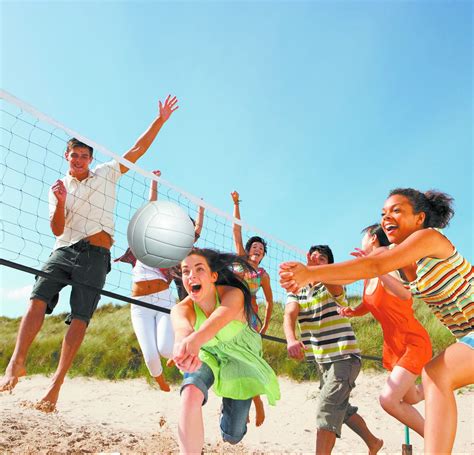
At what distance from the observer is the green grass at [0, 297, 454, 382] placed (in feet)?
34.0

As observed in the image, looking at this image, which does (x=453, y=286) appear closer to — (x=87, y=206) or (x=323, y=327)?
(x=323, y=327)

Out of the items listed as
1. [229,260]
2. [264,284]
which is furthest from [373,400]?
[229,260]

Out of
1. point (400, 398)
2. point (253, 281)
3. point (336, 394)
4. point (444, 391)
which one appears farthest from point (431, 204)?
point (253, 281)

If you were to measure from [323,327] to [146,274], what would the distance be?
1.77 m

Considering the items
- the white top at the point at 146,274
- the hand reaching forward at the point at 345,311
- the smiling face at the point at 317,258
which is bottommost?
the hand reaching forward at the point at 345,311

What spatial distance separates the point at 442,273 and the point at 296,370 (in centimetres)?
774

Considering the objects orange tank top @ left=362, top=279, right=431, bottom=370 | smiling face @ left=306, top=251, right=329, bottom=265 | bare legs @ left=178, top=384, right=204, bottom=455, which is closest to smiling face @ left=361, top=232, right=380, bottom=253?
orange tank top @ left=362, top=279, right=431, bottom=370

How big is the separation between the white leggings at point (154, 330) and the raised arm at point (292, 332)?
113 centimetres

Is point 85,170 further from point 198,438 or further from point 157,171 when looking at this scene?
point 198,438

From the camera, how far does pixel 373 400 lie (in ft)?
28.9

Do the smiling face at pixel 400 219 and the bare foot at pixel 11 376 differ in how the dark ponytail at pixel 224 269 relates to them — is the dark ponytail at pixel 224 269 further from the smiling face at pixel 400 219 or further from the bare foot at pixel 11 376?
the bare foot at pixel 11 376

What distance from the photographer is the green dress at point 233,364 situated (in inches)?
126

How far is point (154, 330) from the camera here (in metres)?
5.07

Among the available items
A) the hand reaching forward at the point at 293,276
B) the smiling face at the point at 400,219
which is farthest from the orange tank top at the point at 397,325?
the hand reaching forward at the point at 293,276
